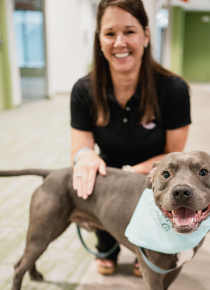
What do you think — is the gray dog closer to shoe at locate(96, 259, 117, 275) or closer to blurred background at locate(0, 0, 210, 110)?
shoe at locate(96, 259, 117, 275)

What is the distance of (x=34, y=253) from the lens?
1.41m

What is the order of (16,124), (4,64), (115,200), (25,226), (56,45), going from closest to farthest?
(115,200)
(25,226)
(16,124)
(4,64)
(56,45)

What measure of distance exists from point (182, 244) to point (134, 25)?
1012 mm

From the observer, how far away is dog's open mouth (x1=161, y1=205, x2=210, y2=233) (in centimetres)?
96

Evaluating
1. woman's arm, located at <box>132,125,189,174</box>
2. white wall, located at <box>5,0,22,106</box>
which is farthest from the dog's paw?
white wall, located at <box>5,0,22,106</box>

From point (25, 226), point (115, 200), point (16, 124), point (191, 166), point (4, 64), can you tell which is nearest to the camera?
point (191, 166)

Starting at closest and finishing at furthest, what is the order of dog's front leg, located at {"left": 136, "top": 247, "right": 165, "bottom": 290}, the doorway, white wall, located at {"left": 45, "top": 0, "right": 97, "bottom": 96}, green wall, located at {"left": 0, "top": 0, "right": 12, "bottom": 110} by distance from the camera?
dog's front leg, located at {"left": 136, "top": 247, "right": 165, "bottom": 290} < green wall, located at {"left": 0, "top": 0, "right": 12, "bottom": 110} < the doorway < white wall, located at {"left": 45, "top": 0, "right": 97, "bottom": 96}

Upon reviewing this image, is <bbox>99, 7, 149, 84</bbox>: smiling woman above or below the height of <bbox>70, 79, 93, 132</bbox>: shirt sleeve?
above

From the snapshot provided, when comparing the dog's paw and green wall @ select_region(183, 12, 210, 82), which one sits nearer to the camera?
the dog's paw

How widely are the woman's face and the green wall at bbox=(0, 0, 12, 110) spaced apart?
4.81 metres

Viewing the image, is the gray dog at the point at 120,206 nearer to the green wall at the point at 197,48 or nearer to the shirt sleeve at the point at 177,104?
the shirt sleeve at the point at 177,104

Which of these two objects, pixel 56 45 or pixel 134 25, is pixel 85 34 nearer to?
pixel 56 45

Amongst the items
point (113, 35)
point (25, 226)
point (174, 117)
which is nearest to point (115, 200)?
point (174, 117)

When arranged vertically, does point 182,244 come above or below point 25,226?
above
